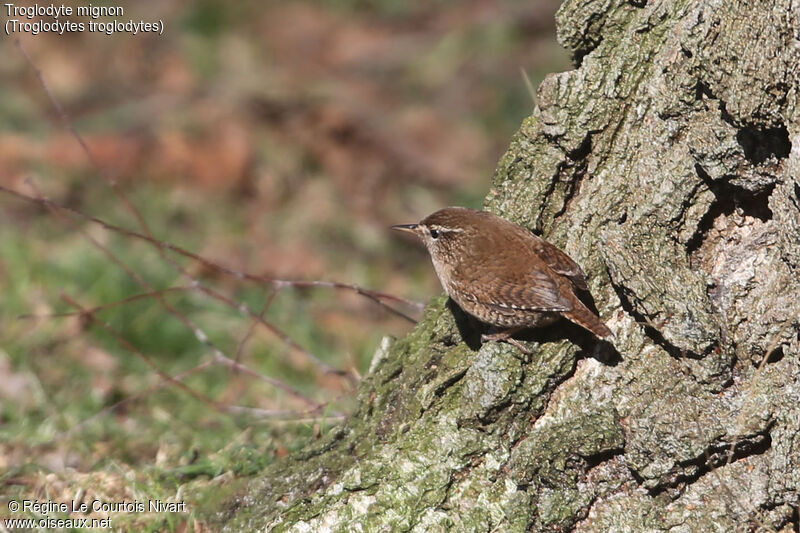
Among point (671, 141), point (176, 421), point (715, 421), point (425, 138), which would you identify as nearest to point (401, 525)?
point (715, 421)

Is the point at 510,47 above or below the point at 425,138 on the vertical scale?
above

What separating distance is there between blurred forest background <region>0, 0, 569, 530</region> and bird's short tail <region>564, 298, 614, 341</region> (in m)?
1.27

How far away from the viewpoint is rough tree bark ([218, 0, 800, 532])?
2.90 meters

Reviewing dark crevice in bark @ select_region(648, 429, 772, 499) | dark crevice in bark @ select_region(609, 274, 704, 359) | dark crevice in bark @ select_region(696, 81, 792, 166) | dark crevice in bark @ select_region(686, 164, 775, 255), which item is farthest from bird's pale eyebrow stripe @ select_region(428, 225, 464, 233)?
dark crevice in bark @ select_region(648, 429, 772, 499)

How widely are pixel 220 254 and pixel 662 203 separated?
14.8 feet

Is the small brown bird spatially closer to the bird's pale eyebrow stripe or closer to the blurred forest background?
the bird's pale eyebrow stripe

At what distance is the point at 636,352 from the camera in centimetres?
307

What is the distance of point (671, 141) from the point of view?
2.98 m

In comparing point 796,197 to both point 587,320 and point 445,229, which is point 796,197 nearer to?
point 587,320

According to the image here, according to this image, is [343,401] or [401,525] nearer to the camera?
[401,525]

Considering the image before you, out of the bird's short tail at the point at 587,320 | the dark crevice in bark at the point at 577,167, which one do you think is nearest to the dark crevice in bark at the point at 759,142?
the dark crevice in bark at the point at 577,167

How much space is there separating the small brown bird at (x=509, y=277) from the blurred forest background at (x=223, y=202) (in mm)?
849

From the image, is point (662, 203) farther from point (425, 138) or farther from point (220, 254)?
point (425, 138)

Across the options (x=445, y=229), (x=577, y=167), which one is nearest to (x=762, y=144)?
(x=577, y=167)
